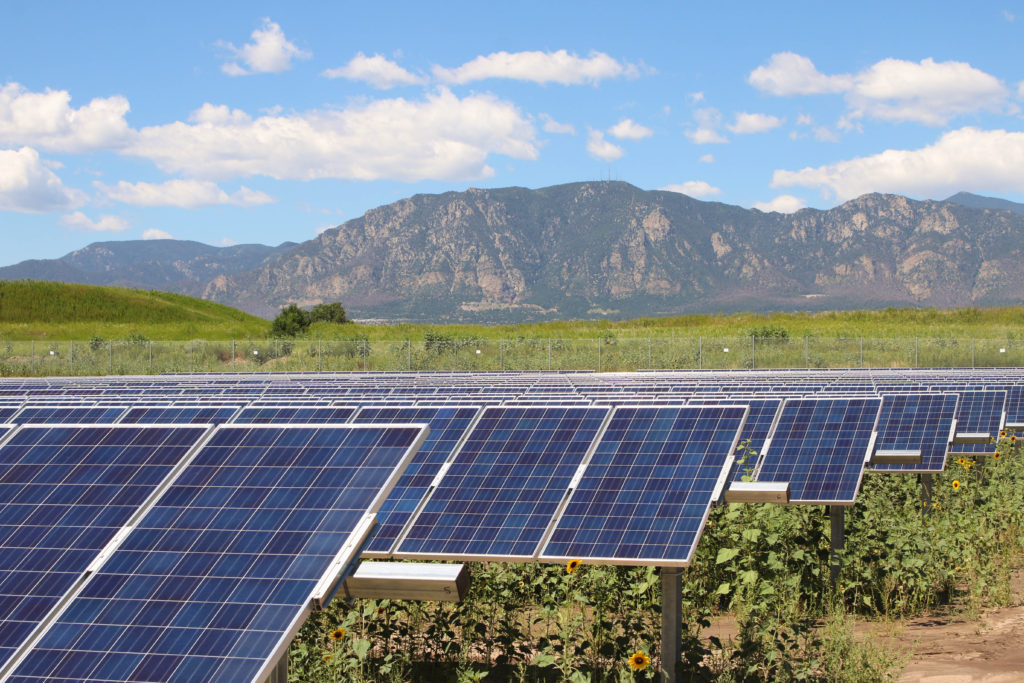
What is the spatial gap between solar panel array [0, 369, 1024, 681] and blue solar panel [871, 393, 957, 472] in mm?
3581

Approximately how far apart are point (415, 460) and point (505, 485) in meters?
1.30

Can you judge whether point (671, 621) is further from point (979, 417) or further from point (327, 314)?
point (327, 314)

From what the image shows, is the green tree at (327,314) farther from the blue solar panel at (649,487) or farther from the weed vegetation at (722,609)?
the blue solar panel at (649,487)

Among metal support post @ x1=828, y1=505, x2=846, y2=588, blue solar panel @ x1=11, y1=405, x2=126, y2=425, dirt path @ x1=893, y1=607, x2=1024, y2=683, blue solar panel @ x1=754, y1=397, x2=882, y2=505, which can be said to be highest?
blue solar panel @ x1=11, y1=405, x2=126, y2=425

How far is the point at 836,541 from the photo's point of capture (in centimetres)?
1170

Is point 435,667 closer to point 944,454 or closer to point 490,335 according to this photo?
point 944,454

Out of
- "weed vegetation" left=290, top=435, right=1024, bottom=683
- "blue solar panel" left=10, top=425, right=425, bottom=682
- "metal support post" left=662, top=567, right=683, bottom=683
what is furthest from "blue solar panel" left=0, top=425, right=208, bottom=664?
"metal support post" left=662, top=567, right=683, bottom=683

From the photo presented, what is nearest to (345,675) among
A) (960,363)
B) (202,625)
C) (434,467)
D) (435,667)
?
(435,667)

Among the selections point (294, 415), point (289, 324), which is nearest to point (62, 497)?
point (294, 415)

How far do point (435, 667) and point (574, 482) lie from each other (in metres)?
2.50

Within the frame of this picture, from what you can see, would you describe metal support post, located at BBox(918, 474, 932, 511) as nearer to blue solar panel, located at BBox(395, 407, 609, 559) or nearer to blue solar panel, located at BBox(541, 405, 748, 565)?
blue solar panel, located at BBox(541, 405, 748, 565)

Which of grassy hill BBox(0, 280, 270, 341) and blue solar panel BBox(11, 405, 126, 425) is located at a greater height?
blue solar panel BBox(11, 405, 126, 425)

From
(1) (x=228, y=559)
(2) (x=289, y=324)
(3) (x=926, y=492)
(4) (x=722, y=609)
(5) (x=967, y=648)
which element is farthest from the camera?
(2) (x=289, y=324)

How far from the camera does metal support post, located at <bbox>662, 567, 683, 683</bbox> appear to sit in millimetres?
7438
